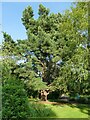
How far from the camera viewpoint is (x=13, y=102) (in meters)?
5.49

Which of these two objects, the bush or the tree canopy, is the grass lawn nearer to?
the tree canopy

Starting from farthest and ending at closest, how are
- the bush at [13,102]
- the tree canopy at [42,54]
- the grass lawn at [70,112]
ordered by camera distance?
1. the tree canopy at [42,54]
2. the grass lawn at [70,112]
3. the bush at [13,102]

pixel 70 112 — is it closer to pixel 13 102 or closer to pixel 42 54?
pixel 13 102

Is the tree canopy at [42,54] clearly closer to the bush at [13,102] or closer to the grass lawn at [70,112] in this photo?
the grass lawn at [70,112]

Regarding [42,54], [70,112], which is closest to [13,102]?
[70,112]

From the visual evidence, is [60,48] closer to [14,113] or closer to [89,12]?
[89,12]

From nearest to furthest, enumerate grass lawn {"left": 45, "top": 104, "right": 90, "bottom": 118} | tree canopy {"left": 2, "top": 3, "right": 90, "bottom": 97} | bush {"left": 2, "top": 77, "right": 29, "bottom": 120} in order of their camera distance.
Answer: bush {"left": 2, "top": 77, "right": 29, "bottom": 120} → grass lawn {"left": 45, "top": 104, "right": 90, "bottom": 118} → tree canopy {"left": 2, "top": 3, "right": 90, "bottom": 97}

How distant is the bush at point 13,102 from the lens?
5.47 m

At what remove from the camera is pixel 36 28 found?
485 inches

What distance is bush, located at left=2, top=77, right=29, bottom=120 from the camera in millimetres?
5473

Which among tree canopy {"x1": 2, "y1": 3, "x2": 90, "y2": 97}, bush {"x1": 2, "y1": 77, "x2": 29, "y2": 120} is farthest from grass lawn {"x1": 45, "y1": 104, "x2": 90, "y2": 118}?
bush {"x1": 2, "y1": 77, "x2": 29, "y2": 120}

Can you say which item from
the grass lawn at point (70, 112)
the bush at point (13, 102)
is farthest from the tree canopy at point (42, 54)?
the bush at point (13, 102)

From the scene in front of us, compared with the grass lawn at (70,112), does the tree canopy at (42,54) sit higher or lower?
higher

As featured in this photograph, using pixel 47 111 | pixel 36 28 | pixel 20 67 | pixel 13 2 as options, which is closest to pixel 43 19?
pixel 36 28
